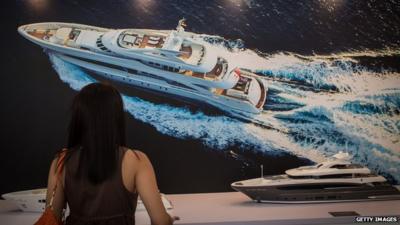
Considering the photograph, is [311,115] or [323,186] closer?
[323,186]

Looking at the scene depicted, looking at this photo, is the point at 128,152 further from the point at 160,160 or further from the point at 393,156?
the point at 393,156

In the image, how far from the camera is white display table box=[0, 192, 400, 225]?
1.93 meters

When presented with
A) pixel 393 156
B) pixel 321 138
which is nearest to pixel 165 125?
pixel 321 138

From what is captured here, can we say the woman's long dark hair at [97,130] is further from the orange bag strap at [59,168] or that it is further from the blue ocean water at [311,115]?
the blue ocean water at [311,115]

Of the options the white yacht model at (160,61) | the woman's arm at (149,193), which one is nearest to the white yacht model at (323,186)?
the white yacht model at (160,61)

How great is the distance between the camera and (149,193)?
1.00 m

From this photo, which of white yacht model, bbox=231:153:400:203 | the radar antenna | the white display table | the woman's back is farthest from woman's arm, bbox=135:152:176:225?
the radar antenna

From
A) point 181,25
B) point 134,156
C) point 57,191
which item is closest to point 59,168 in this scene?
point 57,191

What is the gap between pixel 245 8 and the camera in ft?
8.61

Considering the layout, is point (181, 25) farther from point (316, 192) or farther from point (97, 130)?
point (97, 130)

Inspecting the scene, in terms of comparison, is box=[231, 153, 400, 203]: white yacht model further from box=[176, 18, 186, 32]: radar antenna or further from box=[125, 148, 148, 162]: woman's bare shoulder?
box=[125, 148, 148, 162]: woman's bare shoulder

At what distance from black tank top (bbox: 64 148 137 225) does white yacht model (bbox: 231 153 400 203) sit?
131 cm

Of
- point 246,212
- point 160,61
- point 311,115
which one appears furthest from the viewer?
point 311,115

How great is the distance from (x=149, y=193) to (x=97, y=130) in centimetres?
18
